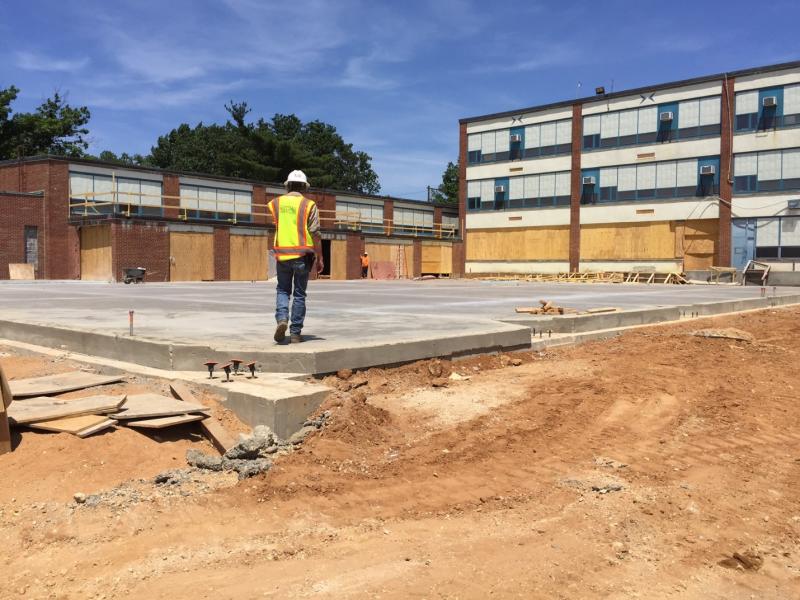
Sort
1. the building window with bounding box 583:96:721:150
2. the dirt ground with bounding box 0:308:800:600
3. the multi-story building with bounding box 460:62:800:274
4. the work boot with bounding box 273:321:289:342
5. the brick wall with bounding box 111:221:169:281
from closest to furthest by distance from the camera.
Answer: the dirt ground with bounding box 0:308:800:600 < the work boot with bounding box 273:321:289:342 < the brick wall with bounding box 111:221:169:281 < the multi-story building with bounding box 460:62:800:274 < the building window with bounding box 583:96:721:150

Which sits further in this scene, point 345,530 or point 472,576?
point 345,530

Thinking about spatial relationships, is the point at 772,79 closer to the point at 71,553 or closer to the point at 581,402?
the point at 581,402

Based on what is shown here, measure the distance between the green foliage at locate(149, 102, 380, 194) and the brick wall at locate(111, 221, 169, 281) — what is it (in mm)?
28548

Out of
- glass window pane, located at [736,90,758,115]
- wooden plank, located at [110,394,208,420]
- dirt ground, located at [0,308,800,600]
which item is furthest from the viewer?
glass window pane, located at [736,90,758,115]

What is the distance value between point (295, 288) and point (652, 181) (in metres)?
40.7

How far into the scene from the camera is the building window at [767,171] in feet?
125

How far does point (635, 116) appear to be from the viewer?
144ft

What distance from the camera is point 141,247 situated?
109ft

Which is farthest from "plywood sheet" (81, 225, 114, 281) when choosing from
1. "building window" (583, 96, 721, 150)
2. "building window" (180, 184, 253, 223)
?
"building window" (583, 96, 721, 150)

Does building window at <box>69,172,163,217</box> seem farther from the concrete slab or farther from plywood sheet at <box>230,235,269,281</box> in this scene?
the concrete slab

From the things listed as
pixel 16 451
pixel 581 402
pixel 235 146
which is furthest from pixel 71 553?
pixel 235 146

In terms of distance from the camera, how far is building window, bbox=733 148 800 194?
38000 mm

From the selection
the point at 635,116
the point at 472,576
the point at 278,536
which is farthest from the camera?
the point at 635,116

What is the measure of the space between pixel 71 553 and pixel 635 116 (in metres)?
46.0
